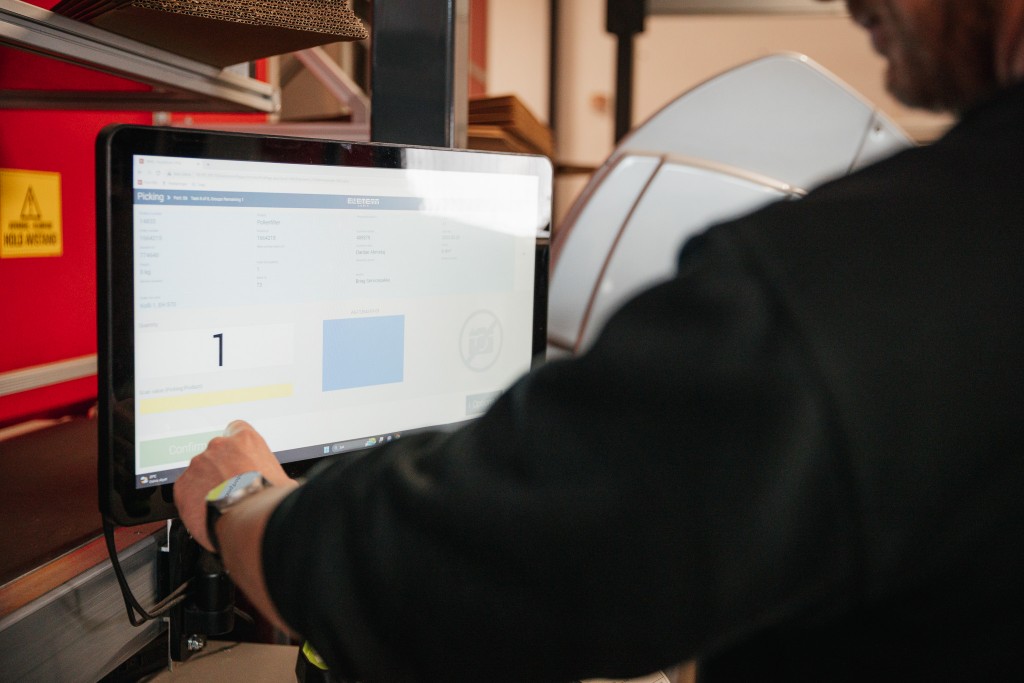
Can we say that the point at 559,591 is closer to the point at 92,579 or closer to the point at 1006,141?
the point at 1006,141

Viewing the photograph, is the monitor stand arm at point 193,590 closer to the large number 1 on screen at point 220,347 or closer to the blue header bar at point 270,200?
the large number 1 on screen at point 220,347

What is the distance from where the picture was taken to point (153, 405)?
0.63 m

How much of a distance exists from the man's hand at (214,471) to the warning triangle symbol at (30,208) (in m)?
0.66

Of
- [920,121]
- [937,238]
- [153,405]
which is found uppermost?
[920,121]

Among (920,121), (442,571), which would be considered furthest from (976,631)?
(920,121)

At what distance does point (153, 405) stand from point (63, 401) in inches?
26.2

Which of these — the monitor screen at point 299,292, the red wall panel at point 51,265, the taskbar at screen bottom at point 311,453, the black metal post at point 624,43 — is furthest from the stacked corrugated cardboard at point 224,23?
the black metal post at point 624,43

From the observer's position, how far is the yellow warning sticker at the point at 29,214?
105 centimetres

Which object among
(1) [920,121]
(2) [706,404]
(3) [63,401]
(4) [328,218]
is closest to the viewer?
(2) [706,404]

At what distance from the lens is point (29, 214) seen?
1.10m

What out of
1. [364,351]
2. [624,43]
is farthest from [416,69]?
[624,43]

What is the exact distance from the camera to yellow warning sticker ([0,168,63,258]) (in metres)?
1.05

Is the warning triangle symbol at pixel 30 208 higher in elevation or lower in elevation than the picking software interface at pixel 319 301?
higher

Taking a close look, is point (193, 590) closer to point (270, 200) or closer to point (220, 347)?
point (220, 347)
